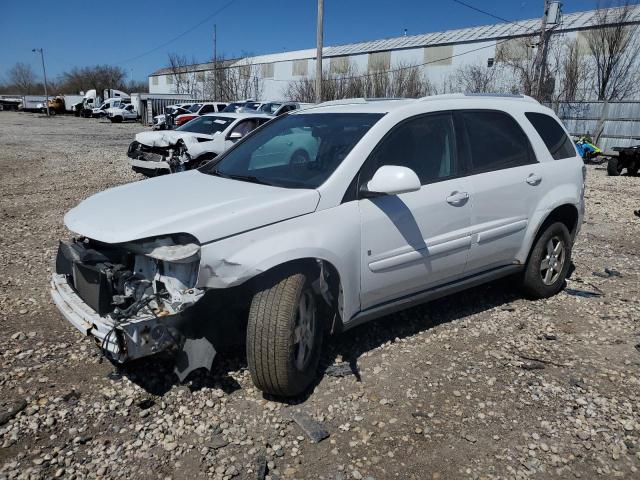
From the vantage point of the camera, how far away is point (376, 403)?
3090 millimetres

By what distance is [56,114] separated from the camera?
5675 centimetres

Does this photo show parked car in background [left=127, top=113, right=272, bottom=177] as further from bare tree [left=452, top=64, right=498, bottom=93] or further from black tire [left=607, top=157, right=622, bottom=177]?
bare tree [left=452, top=64, right=498, bottom=93]

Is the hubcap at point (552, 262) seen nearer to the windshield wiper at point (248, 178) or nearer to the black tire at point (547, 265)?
the black tire at point (547, 265)

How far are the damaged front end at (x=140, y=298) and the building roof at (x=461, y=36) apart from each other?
30086 millimetres

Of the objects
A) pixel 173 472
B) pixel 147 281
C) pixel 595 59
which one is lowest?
pixel 173 472

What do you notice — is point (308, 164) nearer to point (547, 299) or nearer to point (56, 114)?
point (547, 299)

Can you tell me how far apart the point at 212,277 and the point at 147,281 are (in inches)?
16.6

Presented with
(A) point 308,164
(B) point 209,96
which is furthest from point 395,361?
(B) point 209,96

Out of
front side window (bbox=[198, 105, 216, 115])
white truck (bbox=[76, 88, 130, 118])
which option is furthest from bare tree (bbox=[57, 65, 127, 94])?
front side window (bbox=[198, 105, 216, 115])

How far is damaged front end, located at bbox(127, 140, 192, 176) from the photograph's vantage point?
32.7 feet

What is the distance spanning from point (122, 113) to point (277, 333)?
4437cm

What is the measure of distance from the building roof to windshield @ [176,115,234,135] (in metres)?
24.2

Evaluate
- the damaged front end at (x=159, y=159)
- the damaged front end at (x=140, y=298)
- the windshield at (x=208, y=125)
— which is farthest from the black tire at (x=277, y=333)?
the windshield at (x=208, y=125)

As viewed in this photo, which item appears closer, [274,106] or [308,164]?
[308,164]
